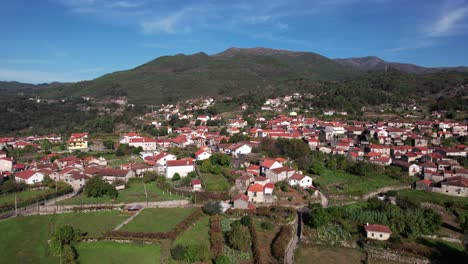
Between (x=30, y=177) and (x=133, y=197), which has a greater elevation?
(x=30, y=177)

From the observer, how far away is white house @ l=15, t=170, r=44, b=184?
31953mm

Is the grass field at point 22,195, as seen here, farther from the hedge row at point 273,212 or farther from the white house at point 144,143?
the white house at point 144,143

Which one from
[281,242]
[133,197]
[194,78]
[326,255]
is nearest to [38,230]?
[133,197]

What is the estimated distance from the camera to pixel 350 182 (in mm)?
31406

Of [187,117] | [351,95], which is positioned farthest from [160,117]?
[351,95]

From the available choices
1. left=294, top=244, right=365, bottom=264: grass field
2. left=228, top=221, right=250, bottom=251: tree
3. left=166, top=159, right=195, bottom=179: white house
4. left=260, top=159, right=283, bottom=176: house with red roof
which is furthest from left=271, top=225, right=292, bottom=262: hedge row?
left=166, top=159, right=195, bottom=179: white house

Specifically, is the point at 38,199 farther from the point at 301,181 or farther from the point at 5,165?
the point at 301,181

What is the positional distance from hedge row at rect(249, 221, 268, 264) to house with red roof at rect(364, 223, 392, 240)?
6912 millimetres

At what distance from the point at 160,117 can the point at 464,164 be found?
2505 inches

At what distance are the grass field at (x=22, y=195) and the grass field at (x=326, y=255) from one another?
21600mm

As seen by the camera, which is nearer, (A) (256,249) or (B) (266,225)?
(A) (256,249)

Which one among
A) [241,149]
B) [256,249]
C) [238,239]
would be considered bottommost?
[256,249]

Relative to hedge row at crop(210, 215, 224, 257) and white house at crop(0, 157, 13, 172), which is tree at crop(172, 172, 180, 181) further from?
white house at crop(0, 157, 13, 172)

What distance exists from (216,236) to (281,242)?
3.66 m
